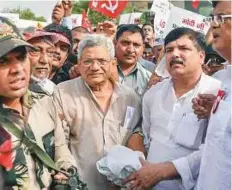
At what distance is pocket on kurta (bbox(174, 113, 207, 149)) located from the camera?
278cm

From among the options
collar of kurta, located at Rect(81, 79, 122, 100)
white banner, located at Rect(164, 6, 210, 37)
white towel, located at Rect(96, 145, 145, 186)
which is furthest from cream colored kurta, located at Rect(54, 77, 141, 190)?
white banner, located at Rect(164, 6, 210, 37)

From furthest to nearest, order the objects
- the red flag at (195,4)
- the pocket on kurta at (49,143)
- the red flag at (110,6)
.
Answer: the red flag at (195,4) → the red flag at (110,6) → the pocket on kurta at (49,143)

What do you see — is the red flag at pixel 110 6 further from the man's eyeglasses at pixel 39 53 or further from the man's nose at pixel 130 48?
the man's eyeglasses at pixel 39 53

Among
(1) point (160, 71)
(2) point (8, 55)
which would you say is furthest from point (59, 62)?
(2) point (8, 55)

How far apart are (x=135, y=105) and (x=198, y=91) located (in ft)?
1.55

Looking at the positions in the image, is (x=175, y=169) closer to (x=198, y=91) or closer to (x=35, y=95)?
(x=198, y=91)

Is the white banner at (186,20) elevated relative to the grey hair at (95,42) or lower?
lower

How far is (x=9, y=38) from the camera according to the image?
2.26 metres

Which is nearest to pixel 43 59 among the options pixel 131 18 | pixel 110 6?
pixel 110 6

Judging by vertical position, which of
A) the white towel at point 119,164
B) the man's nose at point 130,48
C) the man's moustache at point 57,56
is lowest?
the white towel at point 119,164

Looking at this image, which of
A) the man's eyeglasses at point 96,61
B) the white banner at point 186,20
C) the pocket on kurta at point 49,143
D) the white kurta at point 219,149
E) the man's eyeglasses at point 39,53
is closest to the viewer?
the white kurta at point 219,149

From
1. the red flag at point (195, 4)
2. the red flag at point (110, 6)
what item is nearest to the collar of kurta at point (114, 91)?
the red flag at point (110, 6)

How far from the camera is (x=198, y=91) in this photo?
116 inches

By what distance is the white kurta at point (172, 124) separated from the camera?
2.80 metres
